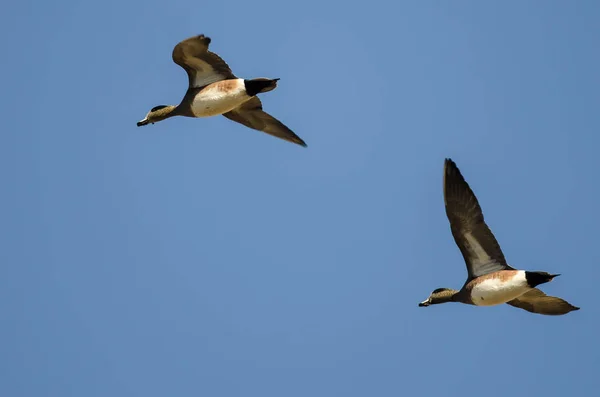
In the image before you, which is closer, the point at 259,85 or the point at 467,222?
the point at 467,222

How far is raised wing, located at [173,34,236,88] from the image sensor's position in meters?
29.3

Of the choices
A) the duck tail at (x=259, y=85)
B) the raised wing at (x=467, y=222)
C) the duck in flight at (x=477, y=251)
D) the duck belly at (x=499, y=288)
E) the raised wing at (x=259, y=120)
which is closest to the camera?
the duck belly at (x=499, y=288)

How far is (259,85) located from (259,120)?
113 inches

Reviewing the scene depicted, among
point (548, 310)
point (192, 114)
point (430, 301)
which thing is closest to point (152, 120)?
point (192, 114)

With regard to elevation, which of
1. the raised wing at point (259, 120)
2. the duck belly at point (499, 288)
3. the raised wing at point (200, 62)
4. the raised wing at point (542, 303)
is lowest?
the raised wing at point (542, 303)

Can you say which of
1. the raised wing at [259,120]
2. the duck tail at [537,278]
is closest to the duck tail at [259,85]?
the raised wing at [259,120]

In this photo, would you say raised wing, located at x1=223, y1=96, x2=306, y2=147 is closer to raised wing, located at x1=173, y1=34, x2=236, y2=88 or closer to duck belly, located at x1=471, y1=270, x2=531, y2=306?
raised wing, located at x1=173, y1=34, x2=236, y2=88

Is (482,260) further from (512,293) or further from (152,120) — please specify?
(152,120)

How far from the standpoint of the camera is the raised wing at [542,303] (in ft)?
100

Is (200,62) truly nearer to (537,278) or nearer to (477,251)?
(477,251)

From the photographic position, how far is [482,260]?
98.1 ft

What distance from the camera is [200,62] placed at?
30188 millimetres

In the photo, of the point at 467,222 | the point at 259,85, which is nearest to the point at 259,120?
the point at 259,85

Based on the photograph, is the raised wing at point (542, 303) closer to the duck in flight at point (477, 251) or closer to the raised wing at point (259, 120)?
the duck in flight at point (477, 251)
